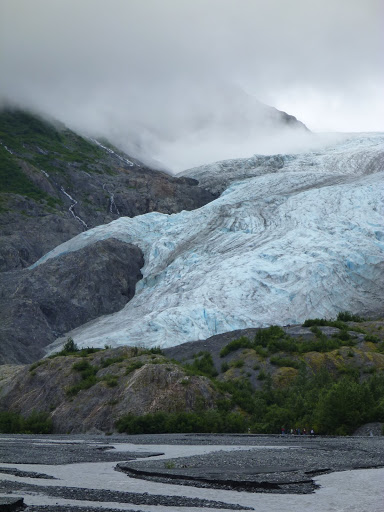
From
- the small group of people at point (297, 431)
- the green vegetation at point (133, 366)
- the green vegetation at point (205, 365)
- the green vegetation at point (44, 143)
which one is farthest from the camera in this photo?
the green vegetation at point (44, 143)

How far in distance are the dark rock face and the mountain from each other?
41.4 ft

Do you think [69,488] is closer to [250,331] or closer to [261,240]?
[250,331]

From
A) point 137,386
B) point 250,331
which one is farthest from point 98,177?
point 137,386

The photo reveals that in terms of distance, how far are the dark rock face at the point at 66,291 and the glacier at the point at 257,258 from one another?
2.74m

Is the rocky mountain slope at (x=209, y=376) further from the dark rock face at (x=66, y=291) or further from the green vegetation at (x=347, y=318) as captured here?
the dark rock face at (x=66, y=291)

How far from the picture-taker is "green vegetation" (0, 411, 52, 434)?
130ft

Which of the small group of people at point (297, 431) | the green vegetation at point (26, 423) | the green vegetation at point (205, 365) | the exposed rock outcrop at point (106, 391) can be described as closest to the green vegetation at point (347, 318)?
the green vegetation at point (205, 365)

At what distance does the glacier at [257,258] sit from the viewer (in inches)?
2350

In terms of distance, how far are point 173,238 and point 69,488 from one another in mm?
66767

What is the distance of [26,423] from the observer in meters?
40.3

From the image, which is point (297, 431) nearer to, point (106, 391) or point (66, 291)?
point (106, 391)

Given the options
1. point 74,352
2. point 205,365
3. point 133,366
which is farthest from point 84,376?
point 205,365

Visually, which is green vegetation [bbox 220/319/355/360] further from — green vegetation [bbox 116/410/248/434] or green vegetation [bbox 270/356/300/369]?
green vegetation [bbox 116/410/248/434]

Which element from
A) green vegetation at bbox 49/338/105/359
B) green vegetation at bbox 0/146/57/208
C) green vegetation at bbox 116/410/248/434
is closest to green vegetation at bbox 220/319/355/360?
green vegetation at bbox 49/338/105/359
